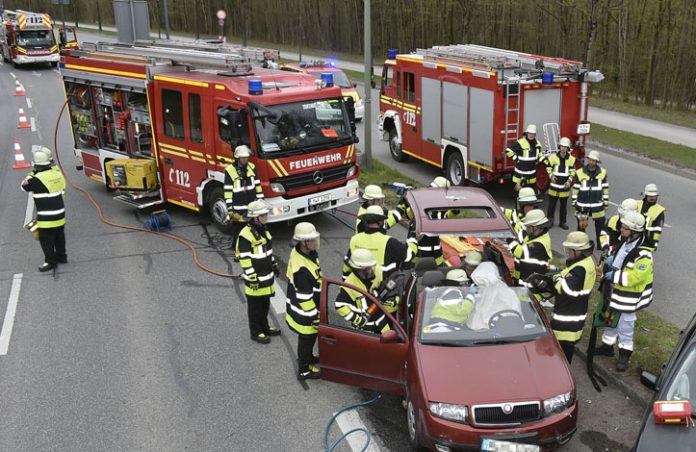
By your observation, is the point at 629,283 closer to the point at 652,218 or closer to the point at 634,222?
the point at 634,222

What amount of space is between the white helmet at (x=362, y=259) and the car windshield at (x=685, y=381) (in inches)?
104

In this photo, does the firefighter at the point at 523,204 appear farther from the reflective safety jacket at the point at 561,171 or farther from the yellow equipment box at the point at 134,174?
the yellow equipment box at the point at 134,174

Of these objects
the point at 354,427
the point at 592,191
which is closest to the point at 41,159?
the point at 354,427

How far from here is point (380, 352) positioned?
19.5 ft

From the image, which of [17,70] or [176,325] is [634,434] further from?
[17,70]

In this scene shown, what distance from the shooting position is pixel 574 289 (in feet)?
20.2

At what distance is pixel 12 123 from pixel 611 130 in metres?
19.3

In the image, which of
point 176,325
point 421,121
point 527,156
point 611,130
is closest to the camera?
point 176,325

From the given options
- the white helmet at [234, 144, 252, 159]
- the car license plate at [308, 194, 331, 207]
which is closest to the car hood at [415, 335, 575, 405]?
the white helmet at [234, 144, 252, 159]

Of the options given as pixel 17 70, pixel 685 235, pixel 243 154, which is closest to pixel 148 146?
pixel 243 154

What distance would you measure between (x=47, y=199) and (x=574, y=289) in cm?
740

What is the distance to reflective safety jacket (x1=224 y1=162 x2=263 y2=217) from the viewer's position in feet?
32.2

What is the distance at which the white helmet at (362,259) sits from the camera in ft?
20.4

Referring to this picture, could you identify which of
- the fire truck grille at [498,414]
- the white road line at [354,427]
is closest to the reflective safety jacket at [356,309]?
the white road line at [354,427]
